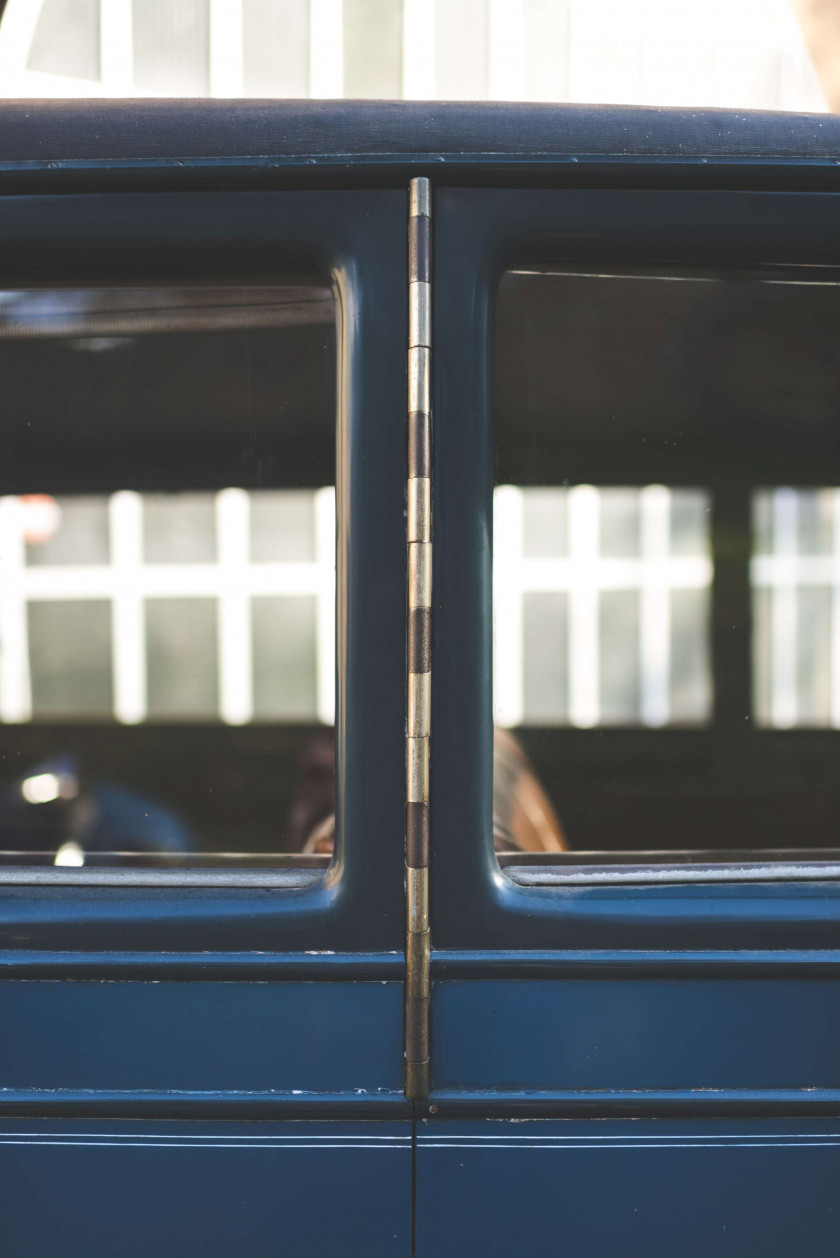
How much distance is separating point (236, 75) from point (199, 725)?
2518mm

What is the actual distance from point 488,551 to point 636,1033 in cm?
61

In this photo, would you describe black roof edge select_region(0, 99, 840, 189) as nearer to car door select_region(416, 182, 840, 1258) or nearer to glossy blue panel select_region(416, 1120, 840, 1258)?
car door select_region(416, 182, 840, 1258)

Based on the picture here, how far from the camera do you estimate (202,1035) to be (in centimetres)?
91

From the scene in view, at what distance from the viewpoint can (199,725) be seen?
190cm

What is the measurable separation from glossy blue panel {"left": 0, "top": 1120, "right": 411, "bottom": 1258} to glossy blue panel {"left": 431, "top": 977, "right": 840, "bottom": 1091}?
14 centimetres

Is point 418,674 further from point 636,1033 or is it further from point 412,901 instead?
point 636,1033

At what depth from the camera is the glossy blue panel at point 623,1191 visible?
0.90 metres

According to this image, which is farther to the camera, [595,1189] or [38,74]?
[38,74]

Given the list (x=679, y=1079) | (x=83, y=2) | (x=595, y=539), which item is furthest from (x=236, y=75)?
(x=679, y=1079)

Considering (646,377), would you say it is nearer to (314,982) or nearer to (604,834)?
(604,834)

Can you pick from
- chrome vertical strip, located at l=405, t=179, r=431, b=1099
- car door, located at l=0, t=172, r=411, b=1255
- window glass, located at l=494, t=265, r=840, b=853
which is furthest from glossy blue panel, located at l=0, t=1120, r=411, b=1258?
window glass, located at l=494, t=265, r=840, b=853

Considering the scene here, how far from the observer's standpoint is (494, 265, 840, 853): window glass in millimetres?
1015

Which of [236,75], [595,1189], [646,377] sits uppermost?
[236,75]

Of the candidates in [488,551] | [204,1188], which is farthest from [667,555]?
[204,1188]
